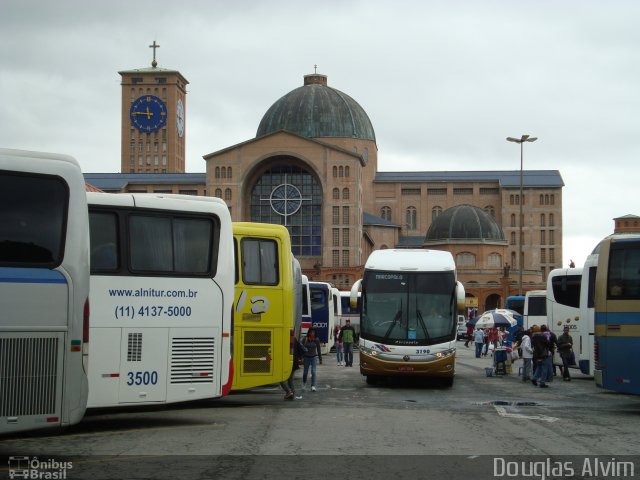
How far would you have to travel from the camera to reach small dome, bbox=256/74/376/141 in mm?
118562

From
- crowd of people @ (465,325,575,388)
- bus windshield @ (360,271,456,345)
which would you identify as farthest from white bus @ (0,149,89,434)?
crowd of people @ (465,325,575,388)

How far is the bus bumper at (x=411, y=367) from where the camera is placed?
23.7m

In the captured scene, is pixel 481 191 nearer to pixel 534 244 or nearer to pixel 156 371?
pixel 534 244

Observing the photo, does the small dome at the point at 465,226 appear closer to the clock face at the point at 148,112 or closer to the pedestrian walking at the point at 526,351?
the clock face at the point at 148,112

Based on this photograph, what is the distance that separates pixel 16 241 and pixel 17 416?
1.80 meters

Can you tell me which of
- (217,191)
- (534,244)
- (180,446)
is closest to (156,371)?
(180,446)

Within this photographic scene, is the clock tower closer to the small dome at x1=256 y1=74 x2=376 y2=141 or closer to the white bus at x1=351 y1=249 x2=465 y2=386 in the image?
the small dome at x1=256 y1=74 x2=376 y2=141

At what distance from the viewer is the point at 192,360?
585 inches

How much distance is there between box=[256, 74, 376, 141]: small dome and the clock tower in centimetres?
2070

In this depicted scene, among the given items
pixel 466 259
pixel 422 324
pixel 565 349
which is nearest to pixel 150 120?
pixel 466 259

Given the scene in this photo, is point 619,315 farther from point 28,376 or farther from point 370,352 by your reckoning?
point 28,376

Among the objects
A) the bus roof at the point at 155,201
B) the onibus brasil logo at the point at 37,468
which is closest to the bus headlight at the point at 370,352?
the bus roof at the point at 155,201

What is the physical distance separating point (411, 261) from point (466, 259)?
83805 millimetres

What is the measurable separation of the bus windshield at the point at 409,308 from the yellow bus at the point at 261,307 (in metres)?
5.37
